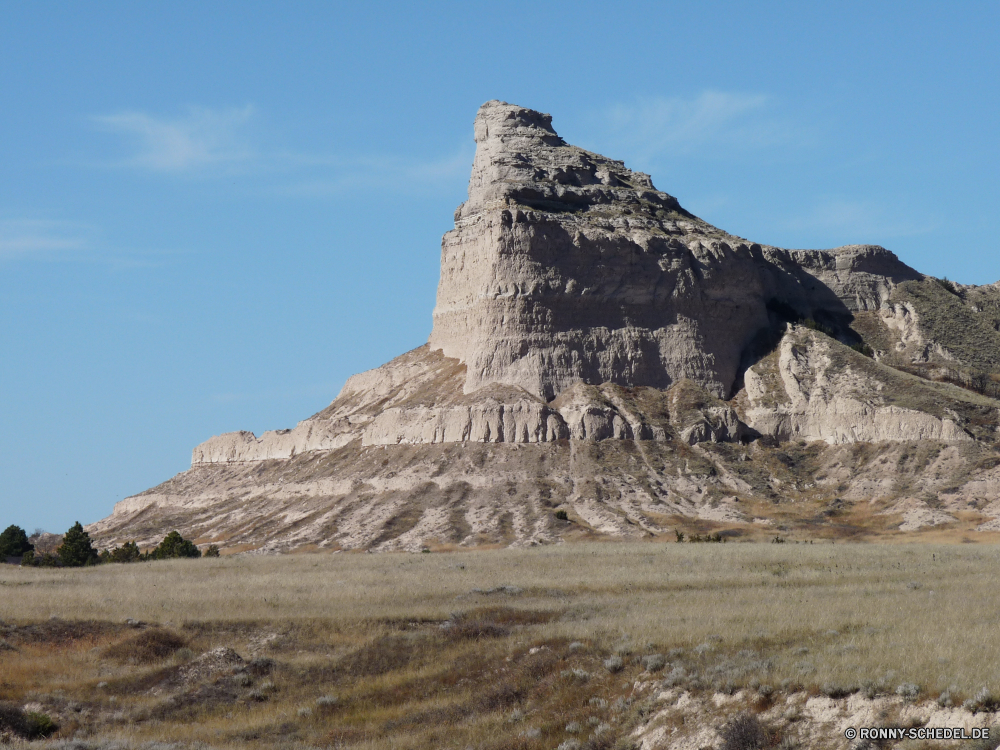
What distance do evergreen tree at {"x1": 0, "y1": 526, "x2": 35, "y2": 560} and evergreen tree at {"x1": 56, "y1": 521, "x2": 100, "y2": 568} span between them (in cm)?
631

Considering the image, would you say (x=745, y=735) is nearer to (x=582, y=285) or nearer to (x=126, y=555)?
(x=126, y=555)

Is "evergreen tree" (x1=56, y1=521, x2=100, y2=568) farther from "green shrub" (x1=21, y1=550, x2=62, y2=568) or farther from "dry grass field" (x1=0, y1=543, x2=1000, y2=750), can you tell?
"dry grass field" (x1=0, y1=543, x2=1000, y2=750)

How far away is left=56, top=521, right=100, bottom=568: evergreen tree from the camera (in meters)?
73.2

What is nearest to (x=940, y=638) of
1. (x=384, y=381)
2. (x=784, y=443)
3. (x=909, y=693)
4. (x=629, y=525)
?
(x=909, y=693)

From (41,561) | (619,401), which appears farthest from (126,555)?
(619,401)

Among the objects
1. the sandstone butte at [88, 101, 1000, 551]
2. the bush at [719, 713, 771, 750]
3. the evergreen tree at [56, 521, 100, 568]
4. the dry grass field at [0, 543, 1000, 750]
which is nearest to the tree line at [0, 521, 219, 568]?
the evergreen tree at [56, 521, 100, 568]

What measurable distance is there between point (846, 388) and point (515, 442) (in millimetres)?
29032

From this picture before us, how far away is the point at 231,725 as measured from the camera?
2694 centimetres

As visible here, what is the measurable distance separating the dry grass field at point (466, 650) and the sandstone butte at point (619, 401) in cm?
4044

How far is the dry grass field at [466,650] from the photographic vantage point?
23.9m

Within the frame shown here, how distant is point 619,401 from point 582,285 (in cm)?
1132

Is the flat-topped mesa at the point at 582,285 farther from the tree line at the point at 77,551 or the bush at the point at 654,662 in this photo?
the bush at the point at 654,662

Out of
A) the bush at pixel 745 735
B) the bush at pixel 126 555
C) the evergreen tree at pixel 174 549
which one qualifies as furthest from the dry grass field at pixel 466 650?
the bush at pixel 126 555

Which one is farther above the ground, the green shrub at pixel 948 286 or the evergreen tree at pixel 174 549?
the green shrub at pixel 948 286
